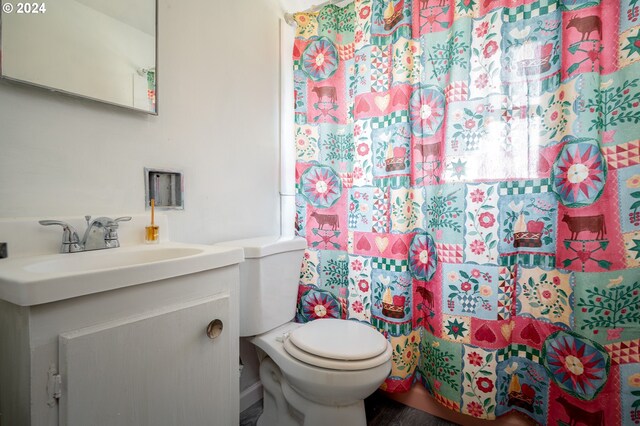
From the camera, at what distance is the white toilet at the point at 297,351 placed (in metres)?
0.96

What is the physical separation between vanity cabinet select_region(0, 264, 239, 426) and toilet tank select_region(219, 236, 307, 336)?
0.91 feet

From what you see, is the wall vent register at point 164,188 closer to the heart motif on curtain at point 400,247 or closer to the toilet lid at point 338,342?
the toilet lid at point 338,342

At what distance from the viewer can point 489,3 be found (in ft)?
3.69

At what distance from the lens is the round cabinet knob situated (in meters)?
0.80

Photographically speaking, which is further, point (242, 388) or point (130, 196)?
point (242, 388)

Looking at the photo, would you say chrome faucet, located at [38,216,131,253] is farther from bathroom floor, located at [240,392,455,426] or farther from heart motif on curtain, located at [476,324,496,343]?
heart motif on curtain, located at [476,324,496,343]

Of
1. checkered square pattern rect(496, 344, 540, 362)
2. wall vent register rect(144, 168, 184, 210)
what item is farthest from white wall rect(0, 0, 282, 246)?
checkered square pattern rect(496, 344, 540, 362)

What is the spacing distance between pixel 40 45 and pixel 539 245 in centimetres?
176

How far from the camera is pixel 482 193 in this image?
3.75 feet

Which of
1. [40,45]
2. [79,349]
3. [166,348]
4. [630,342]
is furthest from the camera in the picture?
[630,342]

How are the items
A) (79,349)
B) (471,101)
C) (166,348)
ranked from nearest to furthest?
1. (79,349)
2. (166,348)
3. (471,101)

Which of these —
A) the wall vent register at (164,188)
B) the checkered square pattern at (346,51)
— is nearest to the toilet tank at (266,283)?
the wall vent register at (164,188)

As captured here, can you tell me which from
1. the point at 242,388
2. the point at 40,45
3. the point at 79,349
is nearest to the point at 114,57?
the point at 40,45

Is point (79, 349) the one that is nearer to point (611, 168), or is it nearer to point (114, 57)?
point (114, 57)
